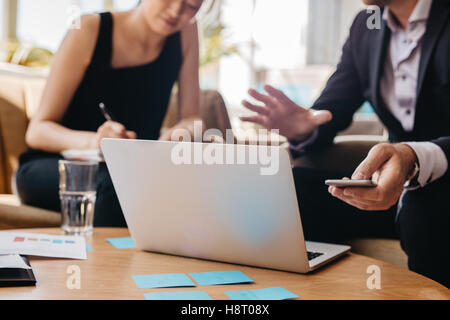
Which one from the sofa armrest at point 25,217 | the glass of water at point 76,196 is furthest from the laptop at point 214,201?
the sofa armrest at point 25,217

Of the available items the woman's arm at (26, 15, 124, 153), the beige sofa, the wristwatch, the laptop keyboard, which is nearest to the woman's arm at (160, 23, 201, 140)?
the beige sofa

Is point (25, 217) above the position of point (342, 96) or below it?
below

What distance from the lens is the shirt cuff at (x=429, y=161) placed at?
0.97 metres

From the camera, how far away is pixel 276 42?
5.29 meters

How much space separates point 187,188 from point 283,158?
17 cm

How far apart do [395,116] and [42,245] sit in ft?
3.15

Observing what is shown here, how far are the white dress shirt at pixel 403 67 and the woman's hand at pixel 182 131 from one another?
32 cm

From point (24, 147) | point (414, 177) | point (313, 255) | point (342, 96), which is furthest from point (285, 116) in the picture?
point (24, 147)

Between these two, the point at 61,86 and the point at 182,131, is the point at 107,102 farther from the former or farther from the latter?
the point at 182,131

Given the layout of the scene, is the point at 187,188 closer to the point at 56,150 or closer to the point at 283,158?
the point at 283,158

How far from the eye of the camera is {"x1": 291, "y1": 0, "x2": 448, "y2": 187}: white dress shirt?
4.18ft

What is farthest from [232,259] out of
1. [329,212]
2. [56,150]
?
[56,150]

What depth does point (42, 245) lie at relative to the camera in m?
0.79

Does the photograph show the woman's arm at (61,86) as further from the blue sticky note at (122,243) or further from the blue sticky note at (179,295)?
the blue sticky note at (179,295)
